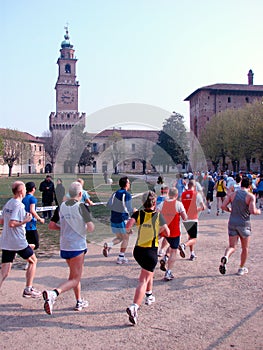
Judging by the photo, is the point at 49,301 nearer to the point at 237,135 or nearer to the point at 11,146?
the point at 237,135

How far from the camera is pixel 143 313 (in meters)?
5.05

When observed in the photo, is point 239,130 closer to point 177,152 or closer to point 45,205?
point 177,152

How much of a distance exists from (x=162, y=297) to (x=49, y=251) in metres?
3.98

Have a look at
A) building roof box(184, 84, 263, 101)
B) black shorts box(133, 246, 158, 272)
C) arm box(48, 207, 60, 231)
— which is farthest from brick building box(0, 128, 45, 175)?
black shorts box(133, 246, 158, 272)

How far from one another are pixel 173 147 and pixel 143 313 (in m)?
39.2

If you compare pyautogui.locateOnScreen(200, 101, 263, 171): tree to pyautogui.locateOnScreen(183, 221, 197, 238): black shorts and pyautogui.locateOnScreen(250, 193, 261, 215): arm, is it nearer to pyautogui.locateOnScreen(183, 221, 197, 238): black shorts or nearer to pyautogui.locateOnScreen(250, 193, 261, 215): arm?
pyautogui.locateOnScreen(183, 221, 197, 238): black shorts

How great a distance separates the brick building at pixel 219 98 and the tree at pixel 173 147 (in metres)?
33.6

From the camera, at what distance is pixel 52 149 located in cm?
8288

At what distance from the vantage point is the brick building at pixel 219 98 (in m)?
76.2

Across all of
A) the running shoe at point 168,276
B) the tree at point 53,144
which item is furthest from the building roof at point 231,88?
the running shoe at point 168,276

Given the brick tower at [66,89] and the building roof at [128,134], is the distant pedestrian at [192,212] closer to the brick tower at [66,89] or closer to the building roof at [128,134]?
the building roof at [128,134]

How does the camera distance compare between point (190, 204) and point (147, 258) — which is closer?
point (147, 258)

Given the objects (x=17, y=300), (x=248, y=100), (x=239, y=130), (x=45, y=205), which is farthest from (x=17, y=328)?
(x=248, y=100)

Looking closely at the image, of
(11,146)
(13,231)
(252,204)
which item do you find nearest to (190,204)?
(252,204)
